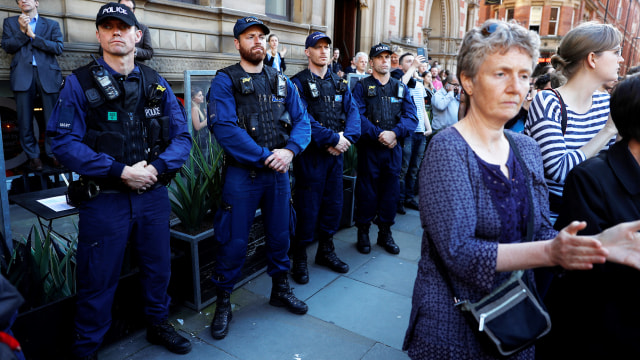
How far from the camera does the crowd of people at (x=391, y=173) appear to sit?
1555 mm

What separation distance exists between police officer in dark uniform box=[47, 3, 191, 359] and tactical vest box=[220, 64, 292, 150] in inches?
23.9

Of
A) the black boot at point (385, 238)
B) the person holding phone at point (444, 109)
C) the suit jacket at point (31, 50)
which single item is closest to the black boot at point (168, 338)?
the black boot at point (385, 238)

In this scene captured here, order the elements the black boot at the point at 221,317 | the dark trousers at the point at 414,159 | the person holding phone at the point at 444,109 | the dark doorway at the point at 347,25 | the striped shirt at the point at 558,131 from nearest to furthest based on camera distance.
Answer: the striped shirt at the point at 558,131 → the black boot at the point at 221,317 → the dark trousers at the point at 414,159 → the person holding phone at the point at 444,109 → the dark doorway at the point at 347,25

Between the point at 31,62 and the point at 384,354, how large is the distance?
5.69m

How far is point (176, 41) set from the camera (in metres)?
7.73

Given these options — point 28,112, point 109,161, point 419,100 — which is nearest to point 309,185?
point 109,161

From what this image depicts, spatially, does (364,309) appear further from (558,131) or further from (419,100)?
(419,100)

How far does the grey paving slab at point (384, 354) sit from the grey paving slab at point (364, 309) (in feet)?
0.21

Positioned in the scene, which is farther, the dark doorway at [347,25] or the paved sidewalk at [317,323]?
the dark doorway at [347,25]

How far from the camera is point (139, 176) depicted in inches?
104

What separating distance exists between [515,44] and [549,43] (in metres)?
41.0

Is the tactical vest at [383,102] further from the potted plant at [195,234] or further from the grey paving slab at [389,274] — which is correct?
the potted plant at [195,234]

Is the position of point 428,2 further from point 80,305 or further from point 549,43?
point 549,43

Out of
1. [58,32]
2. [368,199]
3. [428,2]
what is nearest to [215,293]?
[368,199]
